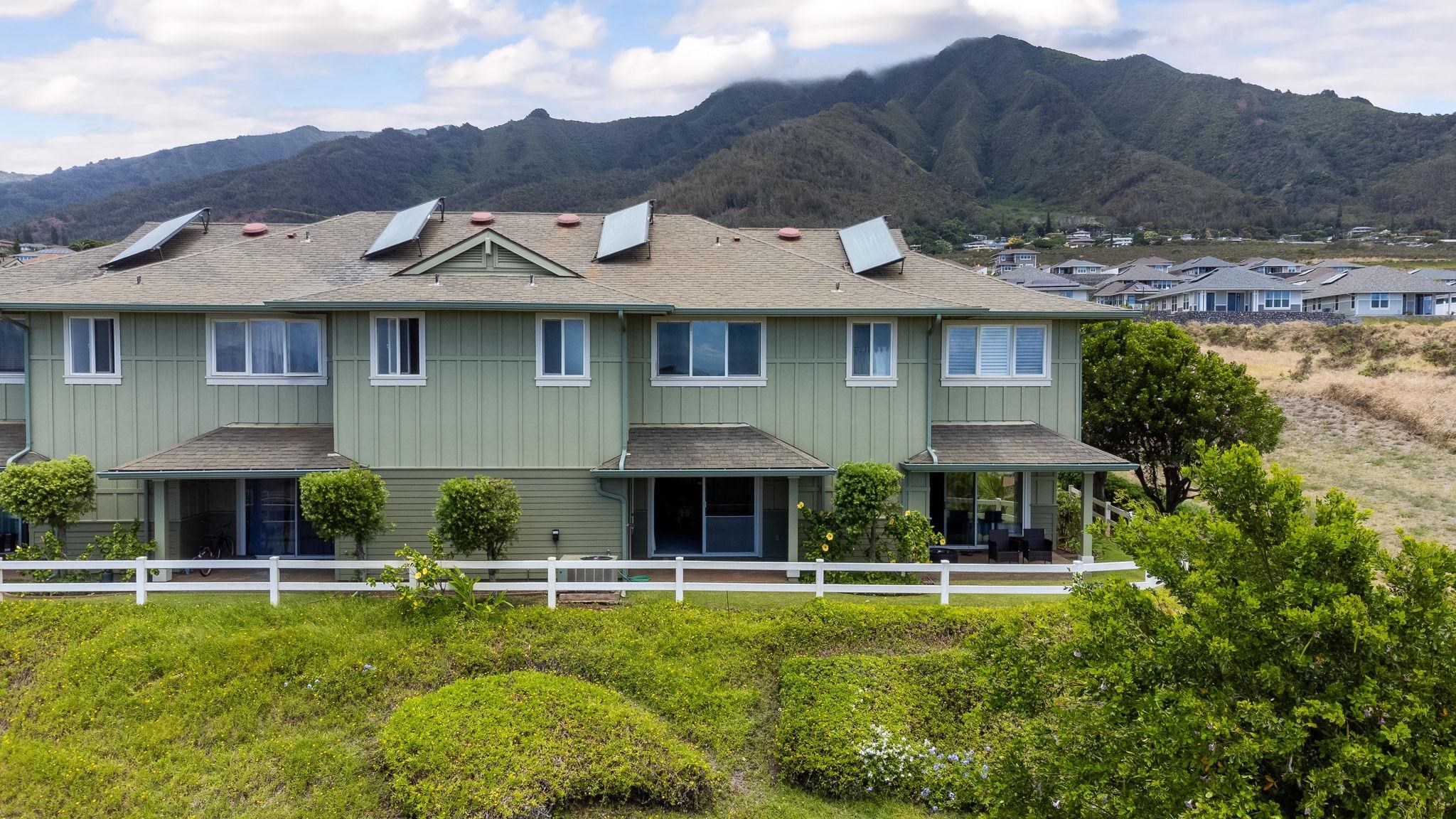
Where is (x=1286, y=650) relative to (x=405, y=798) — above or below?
above

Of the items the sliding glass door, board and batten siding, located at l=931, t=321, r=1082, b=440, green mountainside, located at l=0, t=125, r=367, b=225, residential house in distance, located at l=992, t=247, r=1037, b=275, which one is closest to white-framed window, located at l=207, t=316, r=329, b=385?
the sliding glass door

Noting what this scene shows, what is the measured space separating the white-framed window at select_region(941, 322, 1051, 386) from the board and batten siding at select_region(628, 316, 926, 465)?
135cm

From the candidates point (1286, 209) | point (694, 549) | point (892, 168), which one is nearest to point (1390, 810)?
point (694, 549)

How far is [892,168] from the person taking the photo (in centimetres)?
10956

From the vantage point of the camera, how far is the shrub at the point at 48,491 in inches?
508

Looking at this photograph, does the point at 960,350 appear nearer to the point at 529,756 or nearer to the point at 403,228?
the point at 529,756

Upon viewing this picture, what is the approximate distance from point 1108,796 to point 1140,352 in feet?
49.5

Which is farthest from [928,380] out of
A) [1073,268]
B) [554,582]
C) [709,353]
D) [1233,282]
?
[1073,268]

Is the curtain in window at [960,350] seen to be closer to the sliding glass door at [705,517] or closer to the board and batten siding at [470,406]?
the sliding glass door at [705,517]

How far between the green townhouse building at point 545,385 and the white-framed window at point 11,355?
0.04 m

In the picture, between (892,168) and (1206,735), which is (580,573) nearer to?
(1206,735)

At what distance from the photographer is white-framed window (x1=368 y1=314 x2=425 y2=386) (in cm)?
1405

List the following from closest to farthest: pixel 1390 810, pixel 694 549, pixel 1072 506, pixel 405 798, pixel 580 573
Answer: pixel 1390 810, pixel 405 798, pixel 580 573, pixel 694 549, pixel 1072 506

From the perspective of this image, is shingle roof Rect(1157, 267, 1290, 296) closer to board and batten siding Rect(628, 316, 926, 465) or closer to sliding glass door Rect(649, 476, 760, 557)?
board and batten siding Rect(628, 316, 926, 465)
